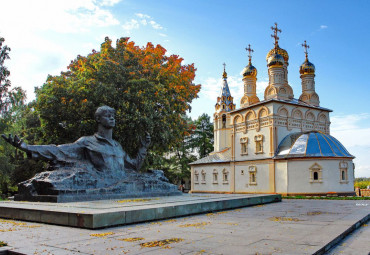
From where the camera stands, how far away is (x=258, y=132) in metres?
31.3

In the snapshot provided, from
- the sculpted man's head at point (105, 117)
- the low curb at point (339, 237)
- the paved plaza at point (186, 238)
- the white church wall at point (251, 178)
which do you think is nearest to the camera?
the paved plaza at point (186, 238)

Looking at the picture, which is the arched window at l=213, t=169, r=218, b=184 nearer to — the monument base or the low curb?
the monument base

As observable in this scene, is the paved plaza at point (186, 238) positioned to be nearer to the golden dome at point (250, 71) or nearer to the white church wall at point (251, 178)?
the white church wall at point (251, 178)

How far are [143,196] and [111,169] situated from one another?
4.49 feet

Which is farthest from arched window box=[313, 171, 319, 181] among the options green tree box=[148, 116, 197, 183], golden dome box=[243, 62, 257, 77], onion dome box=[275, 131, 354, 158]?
green tree box=[148, 116, 197, 183]

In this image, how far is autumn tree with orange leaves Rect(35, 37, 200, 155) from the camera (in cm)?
1407

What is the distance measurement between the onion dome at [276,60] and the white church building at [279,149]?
101 millimetres

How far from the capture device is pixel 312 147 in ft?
87.7

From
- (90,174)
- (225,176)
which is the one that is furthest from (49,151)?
(225,176)

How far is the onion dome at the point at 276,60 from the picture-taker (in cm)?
3353

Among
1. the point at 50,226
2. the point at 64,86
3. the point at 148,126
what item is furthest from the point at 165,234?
the point at 64,86

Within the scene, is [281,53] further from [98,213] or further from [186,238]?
[186,238]

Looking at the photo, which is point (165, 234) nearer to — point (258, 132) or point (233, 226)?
point (233, 226)

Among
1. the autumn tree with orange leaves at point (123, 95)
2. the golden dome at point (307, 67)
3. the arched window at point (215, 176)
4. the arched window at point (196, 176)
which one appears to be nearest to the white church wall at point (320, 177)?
the arched window at point (215, 176)
